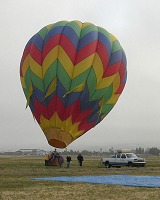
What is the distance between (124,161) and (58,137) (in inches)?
476

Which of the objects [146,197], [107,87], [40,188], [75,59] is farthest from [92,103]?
[146,197]

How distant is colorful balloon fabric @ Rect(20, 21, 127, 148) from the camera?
26438 millimetres

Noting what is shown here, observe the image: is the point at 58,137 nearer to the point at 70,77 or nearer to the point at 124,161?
the point at 70,77

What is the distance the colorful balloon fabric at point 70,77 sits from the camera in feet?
86.7

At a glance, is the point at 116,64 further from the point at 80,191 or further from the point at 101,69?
the point at 80,191

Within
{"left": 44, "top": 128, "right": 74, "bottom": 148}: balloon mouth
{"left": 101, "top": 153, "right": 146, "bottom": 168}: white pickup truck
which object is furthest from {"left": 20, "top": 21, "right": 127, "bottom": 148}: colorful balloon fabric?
{"left": 101, "top": 153, "right": 146, "bottom": 168}: white pickup truck

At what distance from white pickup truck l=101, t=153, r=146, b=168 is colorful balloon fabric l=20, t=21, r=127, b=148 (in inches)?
382

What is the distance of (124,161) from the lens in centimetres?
3778

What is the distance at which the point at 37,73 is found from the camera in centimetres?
2731

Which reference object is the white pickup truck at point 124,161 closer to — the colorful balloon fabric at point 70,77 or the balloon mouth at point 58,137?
the colorful balloon fabric at point 70,77

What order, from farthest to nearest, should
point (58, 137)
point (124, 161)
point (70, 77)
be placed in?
1. point (124, 161)
2. point (58, 137)
3. point (70, 77)

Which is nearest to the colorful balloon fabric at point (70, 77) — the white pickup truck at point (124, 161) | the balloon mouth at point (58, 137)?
the balloon mouth at point (58, 137)

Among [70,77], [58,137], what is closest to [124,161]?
[58,137]

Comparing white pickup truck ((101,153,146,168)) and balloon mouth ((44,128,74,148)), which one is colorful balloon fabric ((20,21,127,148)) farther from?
white pickup truck ((101,153,146,168))
